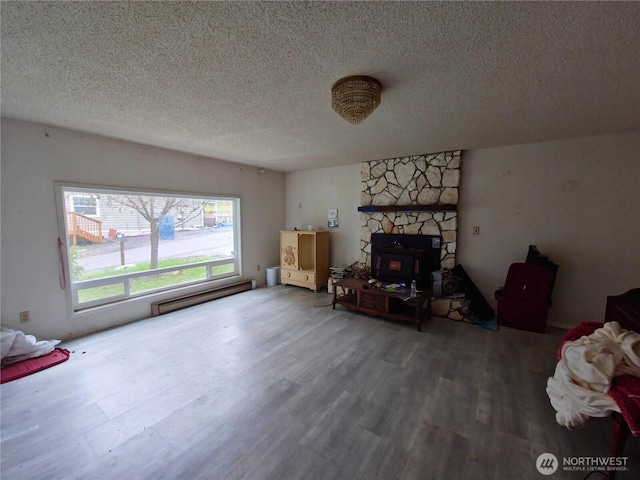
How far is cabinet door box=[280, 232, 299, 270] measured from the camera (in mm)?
5043

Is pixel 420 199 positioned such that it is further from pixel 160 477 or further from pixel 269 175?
pixel 160 477

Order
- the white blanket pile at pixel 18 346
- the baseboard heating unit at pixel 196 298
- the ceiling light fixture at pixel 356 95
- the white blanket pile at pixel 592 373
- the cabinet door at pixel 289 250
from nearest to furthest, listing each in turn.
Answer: the white blanket pile at pixel 592 373
the ceiling light fixture at pixel 356 95
the white blanket pile at pixel 18 346
the baseboard heating unit at pixel 196 298
the cabinet door at pixel 289 250

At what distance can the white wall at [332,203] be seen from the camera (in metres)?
4.83

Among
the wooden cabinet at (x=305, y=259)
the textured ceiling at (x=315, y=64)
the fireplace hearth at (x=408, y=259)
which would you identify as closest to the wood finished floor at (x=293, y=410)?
the fireplace hearth at (x=408, y=259)

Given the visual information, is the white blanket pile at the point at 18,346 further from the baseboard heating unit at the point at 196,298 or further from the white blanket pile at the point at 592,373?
the white blanket pile at the point at 592,373

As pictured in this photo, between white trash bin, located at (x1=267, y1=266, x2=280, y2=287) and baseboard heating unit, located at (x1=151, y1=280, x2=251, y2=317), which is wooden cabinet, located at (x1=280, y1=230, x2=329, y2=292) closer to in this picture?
white trash bin, located at (x1=267, y1=266, x2=280, y2=287)

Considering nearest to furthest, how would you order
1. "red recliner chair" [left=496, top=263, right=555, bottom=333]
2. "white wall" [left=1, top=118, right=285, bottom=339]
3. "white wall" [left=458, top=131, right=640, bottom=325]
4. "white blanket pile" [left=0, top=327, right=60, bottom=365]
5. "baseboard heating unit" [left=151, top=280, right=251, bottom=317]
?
"white blanket pile" [left=0, top=327, right=60, bottom=365] < "white wall" [left=1, top=118, right=285, bottom=339] < "white wall" [left=458, top=131, right=640, bottom=325] < "red recliner chair" [left=496, top=263, right=555, bottom=333] < "baseboard heating unit" [left=151, top=280, right=251, bottom=317]

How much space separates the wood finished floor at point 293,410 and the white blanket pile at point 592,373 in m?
0.35

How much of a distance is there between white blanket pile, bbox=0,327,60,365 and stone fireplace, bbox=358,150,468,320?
429cm

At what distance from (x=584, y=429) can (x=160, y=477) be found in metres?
2.69

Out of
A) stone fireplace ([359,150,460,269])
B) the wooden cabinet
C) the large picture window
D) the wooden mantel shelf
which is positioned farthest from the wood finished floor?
the wooden cabinet

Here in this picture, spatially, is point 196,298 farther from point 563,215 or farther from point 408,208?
point 563,215

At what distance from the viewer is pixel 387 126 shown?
272 cm

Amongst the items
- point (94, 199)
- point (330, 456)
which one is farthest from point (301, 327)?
A: point (94, 199)
